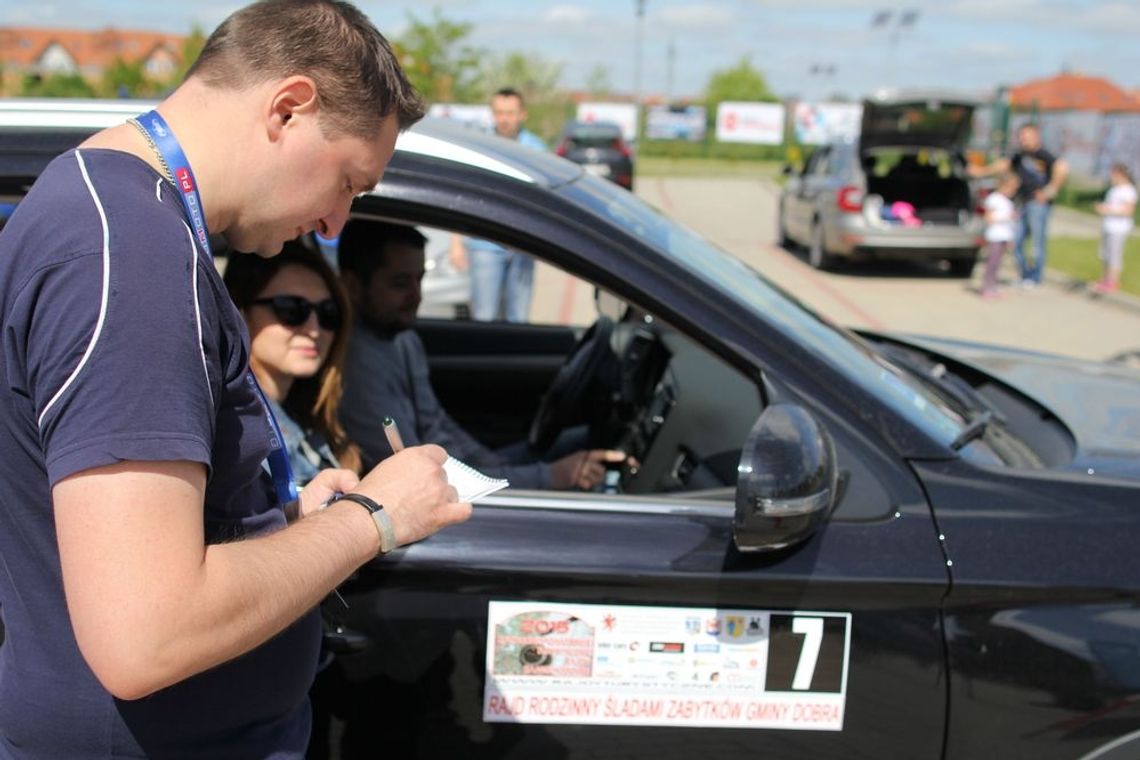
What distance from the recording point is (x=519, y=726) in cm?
175

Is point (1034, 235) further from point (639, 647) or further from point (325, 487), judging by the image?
point (325, 487)

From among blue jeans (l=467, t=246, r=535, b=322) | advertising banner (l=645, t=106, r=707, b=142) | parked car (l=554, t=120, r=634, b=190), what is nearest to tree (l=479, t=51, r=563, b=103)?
advertising banner (l=645, t=106, r=707, b=142)

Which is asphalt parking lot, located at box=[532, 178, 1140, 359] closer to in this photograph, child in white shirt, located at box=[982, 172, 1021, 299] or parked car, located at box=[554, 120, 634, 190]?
child in white shirt, located at box=[982, 172, 1021, 299]

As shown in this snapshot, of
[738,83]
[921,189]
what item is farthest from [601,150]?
[738,83]

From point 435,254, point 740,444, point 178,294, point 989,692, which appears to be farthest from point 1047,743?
point 435,254

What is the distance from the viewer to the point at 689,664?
175cm

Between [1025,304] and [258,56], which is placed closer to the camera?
[258,56]

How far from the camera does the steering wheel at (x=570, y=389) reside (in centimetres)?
318

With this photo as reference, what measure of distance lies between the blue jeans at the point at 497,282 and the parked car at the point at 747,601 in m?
5.04

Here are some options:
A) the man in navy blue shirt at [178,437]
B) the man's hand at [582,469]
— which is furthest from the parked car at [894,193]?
the man in navy blue shirt at [178,437]

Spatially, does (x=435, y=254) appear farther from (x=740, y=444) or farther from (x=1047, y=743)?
(x=1047, y=743)

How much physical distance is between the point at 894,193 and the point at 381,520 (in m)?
Result: 14.8

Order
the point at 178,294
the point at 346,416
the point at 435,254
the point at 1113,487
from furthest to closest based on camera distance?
the point at 435,254, the point at 346,416, the point at 1113,487, the point at 178,294

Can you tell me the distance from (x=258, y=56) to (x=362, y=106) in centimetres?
12
